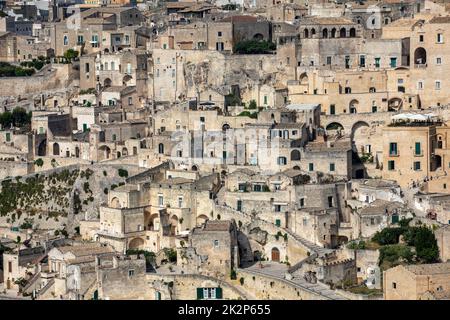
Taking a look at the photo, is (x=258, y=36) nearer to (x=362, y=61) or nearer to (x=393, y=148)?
(x=362, y=61)

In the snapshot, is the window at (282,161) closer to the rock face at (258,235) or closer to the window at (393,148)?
the window at (393,148)

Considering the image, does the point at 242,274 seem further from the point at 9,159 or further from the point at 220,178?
the point at 9,159

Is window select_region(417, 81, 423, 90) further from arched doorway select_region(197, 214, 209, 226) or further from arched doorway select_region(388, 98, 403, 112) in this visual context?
arched doorway select_region(197, 214, 209, 226)

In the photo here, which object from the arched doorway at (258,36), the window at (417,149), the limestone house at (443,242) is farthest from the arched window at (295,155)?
the arched doorway at (258,36)

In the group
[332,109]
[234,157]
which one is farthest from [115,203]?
[332,109]

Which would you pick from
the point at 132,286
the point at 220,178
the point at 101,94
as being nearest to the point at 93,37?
the point at 101,94

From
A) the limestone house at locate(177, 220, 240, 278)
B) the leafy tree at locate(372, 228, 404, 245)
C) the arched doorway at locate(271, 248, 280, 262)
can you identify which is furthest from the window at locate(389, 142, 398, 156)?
the limestone house at locate(177, 220, 240, 278)
